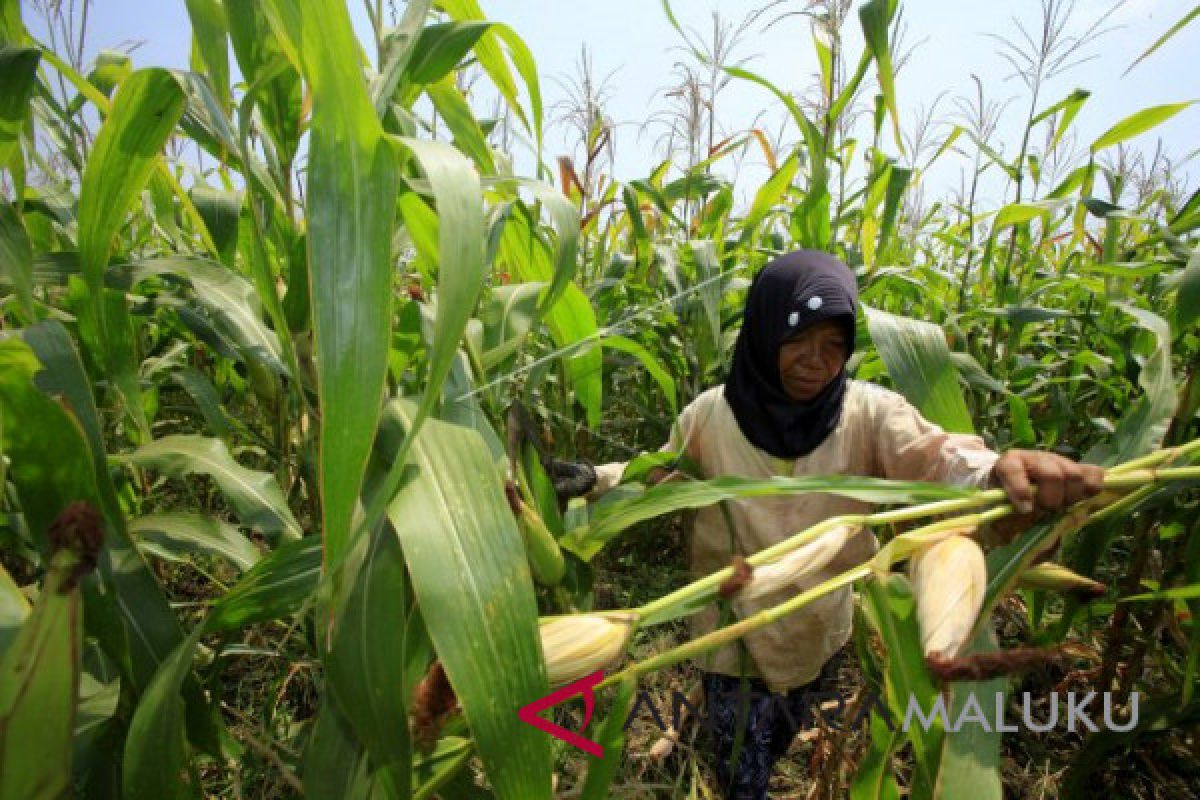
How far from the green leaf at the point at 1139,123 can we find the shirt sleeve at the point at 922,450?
78 cm

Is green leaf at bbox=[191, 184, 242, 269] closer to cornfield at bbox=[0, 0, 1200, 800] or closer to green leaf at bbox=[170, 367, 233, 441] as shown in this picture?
cornfield at bbox=[0, 0, 1200, 800]

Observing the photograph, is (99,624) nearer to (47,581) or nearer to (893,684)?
(47,581)

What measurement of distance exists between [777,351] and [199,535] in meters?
1.03

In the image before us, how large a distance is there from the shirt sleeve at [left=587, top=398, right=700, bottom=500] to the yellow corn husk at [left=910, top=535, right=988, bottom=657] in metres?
0.49

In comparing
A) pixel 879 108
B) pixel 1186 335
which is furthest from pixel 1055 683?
pixel 879 108

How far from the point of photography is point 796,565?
25.4 inches

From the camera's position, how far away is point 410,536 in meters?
0.51

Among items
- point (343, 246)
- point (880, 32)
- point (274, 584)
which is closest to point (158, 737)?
point (274, 584)

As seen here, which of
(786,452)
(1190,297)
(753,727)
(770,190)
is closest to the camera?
(1190,297)

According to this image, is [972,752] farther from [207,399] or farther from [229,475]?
[207,399]

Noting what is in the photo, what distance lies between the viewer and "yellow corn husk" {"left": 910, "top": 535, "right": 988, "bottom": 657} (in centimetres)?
54

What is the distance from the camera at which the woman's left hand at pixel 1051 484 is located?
73cm

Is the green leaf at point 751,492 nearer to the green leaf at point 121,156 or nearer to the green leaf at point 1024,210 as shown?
the green leaf at point 121,156

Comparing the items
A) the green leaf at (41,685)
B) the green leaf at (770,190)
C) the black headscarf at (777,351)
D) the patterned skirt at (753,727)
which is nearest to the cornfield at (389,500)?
the green leaf at (41,685)
